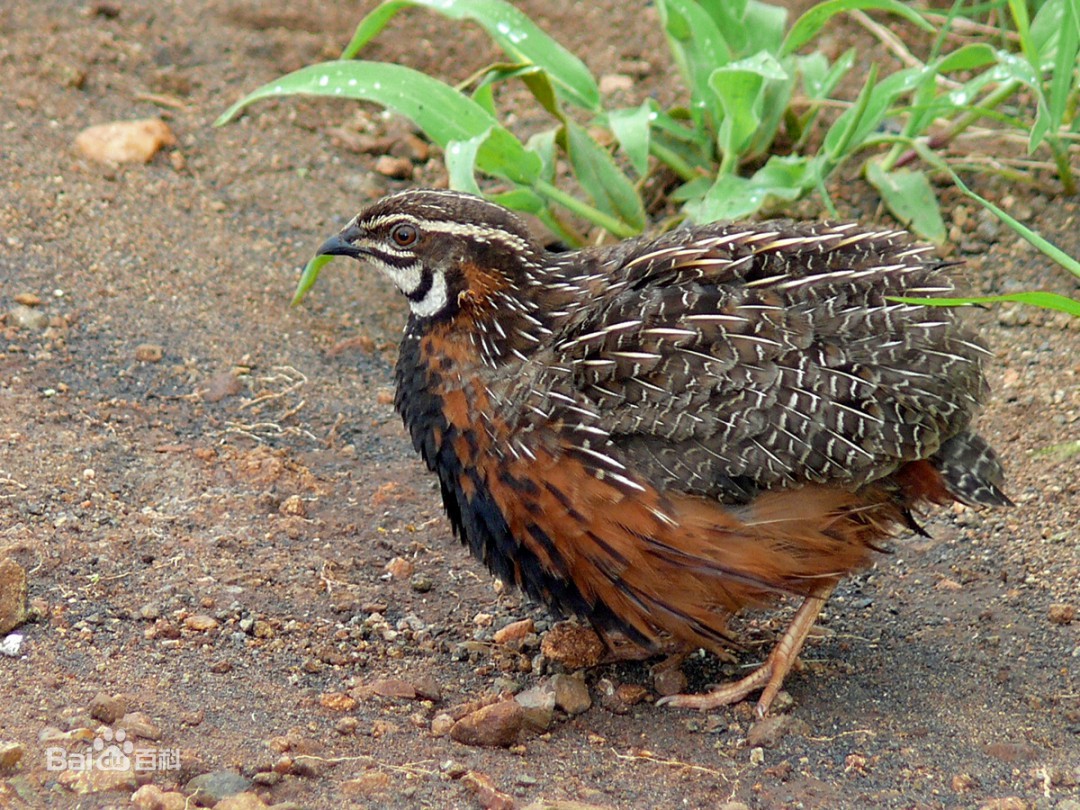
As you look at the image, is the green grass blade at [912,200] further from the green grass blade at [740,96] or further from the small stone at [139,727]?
the small stone at [139,727]

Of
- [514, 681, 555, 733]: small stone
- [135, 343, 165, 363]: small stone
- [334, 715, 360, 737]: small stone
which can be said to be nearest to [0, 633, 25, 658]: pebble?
[334, 715, 360, 737]: small stone

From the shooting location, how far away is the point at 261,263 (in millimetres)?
7285

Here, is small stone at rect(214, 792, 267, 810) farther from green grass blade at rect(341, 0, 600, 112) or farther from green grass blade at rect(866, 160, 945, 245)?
green grass blade at rect(866, 160, 945, 245)

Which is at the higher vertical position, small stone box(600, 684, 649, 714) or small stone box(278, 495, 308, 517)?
small stone box(278, 495, 308, 517)

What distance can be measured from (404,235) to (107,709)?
80.0 inches

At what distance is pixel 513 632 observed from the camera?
207 inches

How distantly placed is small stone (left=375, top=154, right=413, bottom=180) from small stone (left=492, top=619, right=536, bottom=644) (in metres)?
3.55

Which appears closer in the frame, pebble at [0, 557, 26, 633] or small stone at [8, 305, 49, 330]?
pebble at [0, 557, 26, 633]

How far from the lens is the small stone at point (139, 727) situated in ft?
13.4

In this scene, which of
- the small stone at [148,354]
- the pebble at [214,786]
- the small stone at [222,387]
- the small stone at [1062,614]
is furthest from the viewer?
the small stone at [148,354]

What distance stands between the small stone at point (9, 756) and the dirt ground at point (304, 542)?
2cm

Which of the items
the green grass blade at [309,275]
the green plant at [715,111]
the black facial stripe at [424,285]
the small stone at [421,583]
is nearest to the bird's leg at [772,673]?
the small stone at [421,583]

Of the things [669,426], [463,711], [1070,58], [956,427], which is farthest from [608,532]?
[1070,58]

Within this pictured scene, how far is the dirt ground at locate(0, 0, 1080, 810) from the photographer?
4301mm
